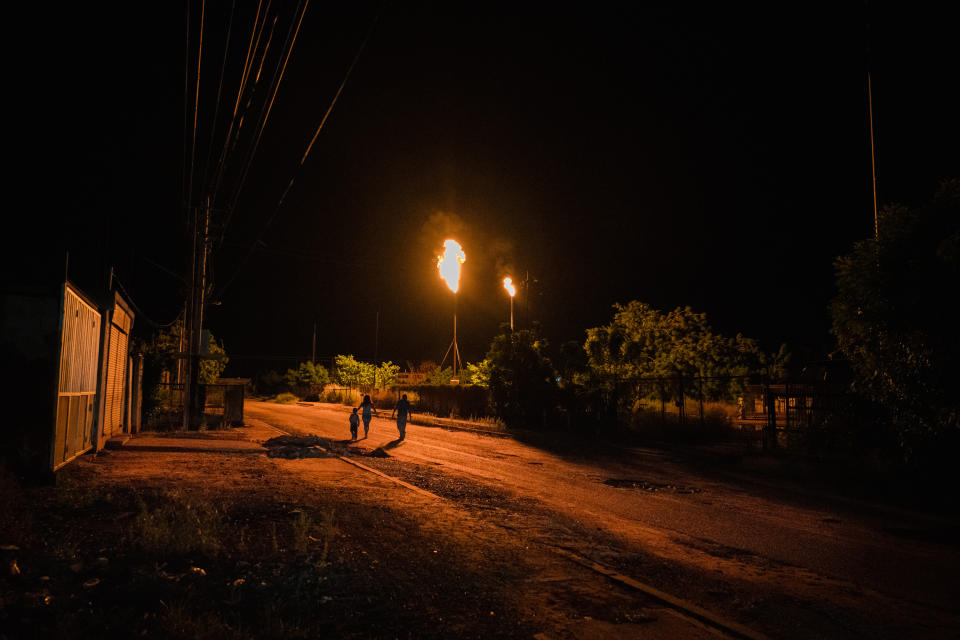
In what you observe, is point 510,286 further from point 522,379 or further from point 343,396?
point 343,396

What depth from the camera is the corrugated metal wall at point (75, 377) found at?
9.56m

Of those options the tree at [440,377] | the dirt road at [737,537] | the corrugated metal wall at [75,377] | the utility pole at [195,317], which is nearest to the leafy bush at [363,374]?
the tree at [440,377]

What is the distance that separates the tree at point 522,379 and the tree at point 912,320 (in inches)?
584

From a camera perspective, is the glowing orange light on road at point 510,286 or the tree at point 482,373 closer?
the tree at point 482,373

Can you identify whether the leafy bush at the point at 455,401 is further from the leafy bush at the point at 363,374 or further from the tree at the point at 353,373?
the tree at the point at 353,373

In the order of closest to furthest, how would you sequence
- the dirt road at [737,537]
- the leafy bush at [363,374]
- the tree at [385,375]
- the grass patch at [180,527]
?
the dirt road at [737,537] → the grass patch at [180,527] → the tree at [385,375] → the leafy bush at [363,374]

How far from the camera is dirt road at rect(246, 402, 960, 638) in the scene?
202 inches

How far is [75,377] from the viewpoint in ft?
34.6

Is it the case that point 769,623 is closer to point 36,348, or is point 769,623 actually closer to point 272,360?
point 36,348

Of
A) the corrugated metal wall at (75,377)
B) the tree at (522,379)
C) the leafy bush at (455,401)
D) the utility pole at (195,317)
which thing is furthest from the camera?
the leafy bush at (455,401)

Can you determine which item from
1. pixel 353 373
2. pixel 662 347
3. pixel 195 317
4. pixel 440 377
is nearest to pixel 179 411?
pixel 195 317

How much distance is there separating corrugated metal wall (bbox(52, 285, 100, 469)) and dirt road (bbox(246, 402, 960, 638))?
5.77 m

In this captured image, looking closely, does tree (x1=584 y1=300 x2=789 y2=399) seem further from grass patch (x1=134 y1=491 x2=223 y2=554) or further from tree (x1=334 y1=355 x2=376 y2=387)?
tree (x1=334 y1=355 x2=376 y2=387)

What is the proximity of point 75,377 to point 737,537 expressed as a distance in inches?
424
